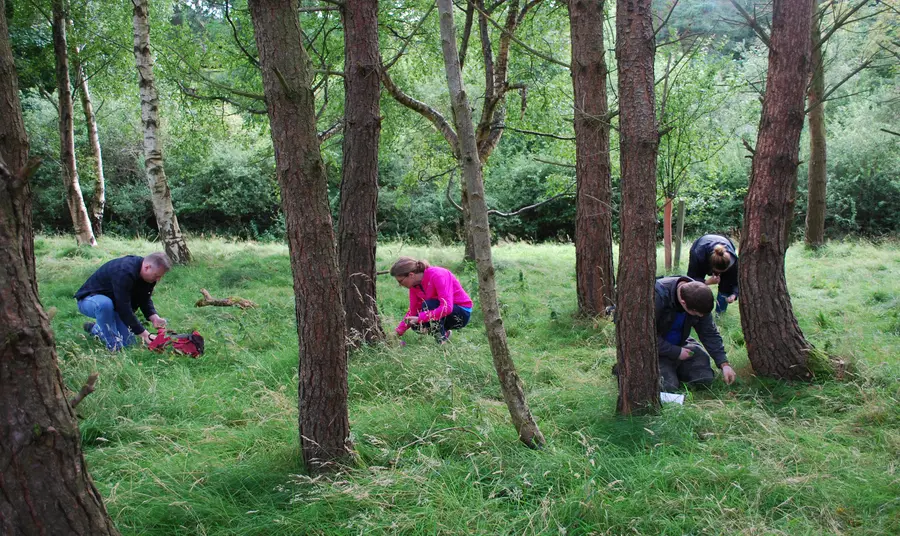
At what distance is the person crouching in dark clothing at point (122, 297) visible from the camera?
6.41 meters

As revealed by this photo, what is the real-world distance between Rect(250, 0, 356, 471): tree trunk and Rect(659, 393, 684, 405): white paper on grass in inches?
95.8

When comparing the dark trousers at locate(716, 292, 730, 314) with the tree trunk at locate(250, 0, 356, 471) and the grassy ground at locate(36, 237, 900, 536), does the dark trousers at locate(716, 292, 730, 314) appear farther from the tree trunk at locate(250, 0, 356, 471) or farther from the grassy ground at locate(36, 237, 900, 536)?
the tree trunk at locate(250, 0, 356, 471)


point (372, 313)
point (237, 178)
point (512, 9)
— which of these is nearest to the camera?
point (372, 313)

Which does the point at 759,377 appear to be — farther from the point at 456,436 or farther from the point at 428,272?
the point at 428,272

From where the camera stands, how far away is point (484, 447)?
3.61 meters

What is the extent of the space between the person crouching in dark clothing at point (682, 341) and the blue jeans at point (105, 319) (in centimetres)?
557

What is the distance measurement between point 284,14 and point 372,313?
138 inches

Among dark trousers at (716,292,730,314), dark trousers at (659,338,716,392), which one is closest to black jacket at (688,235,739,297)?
dark trousers at (716,292,730,314)

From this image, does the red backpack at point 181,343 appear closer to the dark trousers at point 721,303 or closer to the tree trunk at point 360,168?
the tree trunk at point 360,168

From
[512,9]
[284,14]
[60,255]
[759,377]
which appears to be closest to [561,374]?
[759,377]

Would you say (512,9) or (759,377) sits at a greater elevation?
(512,9)

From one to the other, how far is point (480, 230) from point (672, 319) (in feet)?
8.94

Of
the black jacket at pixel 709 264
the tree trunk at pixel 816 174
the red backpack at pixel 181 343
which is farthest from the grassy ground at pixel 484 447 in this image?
the tree trunk at pixel 816 174

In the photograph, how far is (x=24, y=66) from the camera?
1472 cm
